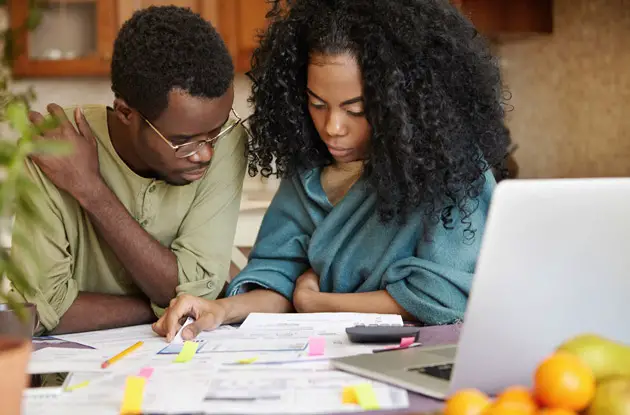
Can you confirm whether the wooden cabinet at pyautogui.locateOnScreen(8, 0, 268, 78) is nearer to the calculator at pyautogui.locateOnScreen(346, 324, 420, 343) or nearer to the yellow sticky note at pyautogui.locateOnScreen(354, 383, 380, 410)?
the calculator at pyautogui.locateOnScreen(346, 324, 420, 343)

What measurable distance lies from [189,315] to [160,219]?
306 millimetres

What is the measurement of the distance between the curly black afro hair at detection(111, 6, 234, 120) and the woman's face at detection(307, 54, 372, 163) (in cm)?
18

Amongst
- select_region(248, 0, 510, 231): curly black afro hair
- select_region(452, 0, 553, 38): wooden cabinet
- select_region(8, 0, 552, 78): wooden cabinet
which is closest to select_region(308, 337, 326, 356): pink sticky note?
select_region(248, 0, 510, 231): curly black afro hair

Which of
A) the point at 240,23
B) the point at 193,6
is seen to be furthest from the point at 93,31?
the point at 240,23

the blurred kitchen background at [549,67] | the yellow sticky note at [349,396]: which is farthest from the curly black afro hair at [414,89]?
the blurred kitchen background at [549,67]

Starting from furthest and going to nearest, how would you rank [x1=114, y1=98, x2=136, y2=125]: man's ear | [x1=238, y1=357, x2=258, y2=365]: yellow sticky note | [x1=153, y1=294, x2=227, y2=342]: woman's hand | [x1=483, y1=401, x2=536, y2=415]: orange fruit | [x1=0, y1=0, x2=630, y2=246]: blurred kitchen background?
[x1=0, y1=0, x2=630, y2=246]: blurred kitchen background → [x1=114, y1=98, x2=136, y2=125]: man's ear → [x1=153, y1=294, x2=227, y2=342]: woman's hand → [x1=238, y1=357, x2=258, y2=365]: yellow sticky note → [x1=483, y1=401, x2=536, y2=415]: orange fruit

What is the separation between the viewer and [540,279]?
32.7 inches

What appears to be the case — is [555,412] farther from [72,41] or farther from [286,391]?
[72,41]

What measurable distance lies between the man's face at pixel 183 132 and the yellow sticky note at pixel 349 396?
2.20 ft

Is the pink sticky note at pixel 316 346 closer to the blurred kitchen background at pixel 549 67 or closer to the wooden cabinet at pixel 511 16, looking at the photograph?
the blurred kitchen background at pixel 549 67

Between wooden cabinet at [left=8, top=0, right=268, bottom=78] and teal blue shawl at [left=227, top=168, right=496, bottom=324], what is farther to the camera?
wooden cabinet at [left=8, top=0, right=268, bottom=78]

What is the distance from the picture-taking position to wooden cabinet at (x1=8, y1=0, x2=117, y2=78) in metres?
3.76

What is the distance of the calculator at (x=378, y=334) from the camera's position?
118cm

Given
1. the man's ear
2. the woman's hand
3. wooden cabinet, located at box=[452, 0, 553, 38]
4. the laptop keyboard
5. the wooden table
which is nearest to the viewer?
the wooden table
